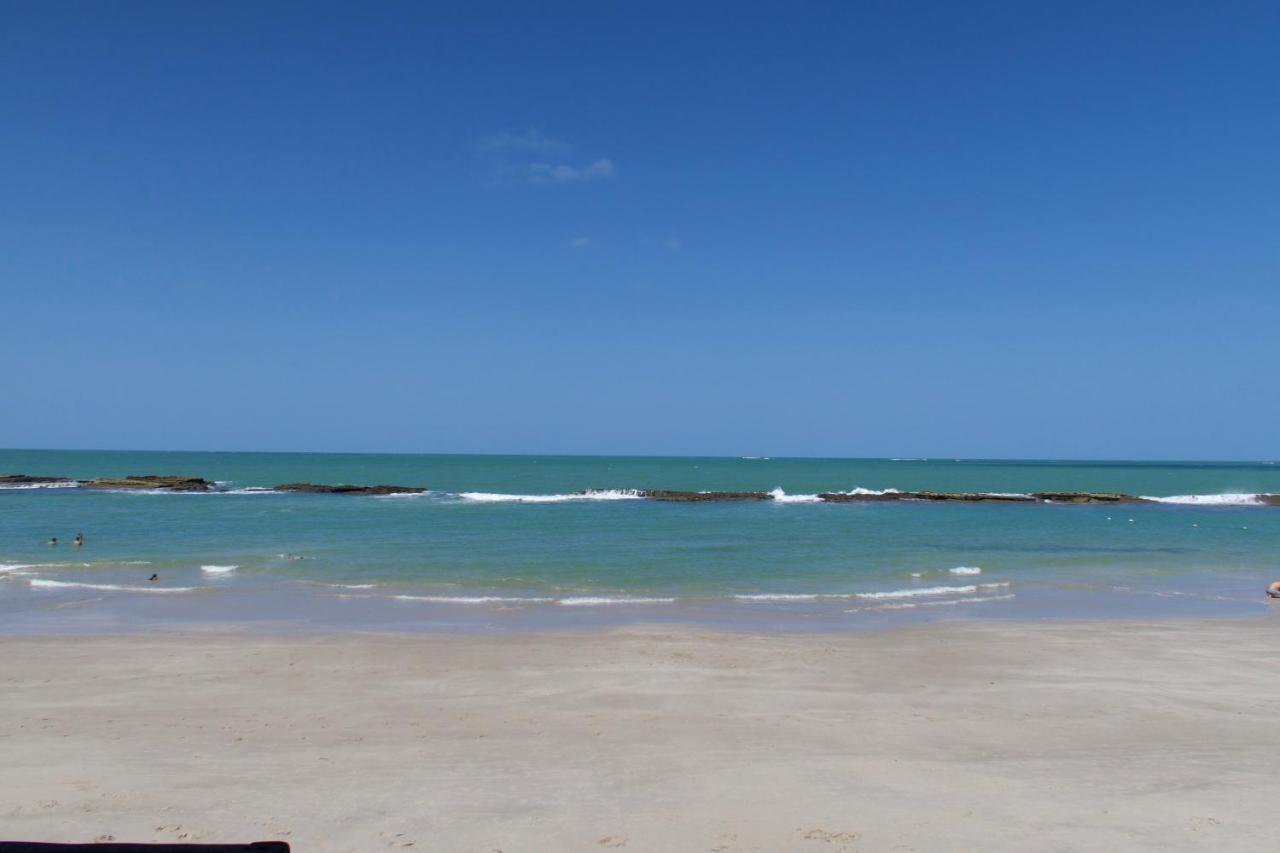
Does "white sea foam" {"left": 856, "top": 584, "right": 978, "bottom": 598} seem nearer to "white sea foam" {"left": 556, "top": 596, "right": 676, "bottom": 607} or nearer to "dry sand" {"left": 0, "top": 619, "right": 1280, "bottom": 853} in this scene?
"white sea foam" {"left": 556, "top": 596, "right": 676, "bottom": 607}

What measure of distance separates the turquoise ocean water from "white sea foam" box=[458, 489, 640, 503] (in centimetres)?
1085

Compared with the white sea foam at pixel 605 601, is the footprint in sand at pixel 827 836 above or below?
above

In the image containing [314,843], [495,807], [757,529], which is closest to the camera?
[314,843]

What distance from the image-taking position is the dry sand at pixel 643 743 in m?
6.28

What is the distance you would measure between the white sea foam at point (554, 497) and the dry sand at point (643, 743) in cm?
4340

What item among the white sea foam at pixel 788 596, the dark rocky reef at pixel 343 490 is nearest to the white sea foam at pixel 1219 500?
the white sea foam at pixel 788 596

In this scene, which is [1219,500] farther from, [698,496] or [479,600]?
[479,600]

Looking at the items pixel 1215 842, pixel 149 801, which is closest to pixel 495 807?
pixel 149 801

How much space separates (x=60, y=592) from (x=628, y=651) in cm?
1491

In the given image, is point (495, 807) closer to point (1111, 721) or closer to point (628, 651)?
point (628, 651)

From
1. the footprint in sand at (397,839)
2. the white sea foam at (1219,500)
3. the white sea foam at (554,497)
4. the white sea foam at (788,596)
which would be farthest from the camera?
the white sea foam at (1219,500)

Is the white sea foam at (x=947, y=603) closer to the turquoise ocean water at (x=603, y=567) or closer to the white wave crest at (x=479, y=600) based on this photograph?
the turquoise ocean water at (x=603, y=567)

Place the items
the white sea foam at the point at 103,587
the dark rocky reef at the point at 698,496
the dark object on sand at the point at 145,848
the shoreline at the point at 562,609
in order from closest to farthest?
the dark object on sand at the point at 145,848 < the shoreline at the point at 562,609 < the white sea foam at the point at 103,587 < the dark rocky reef at the point at 698,496

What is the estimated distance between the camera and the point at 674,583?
20.4 m
